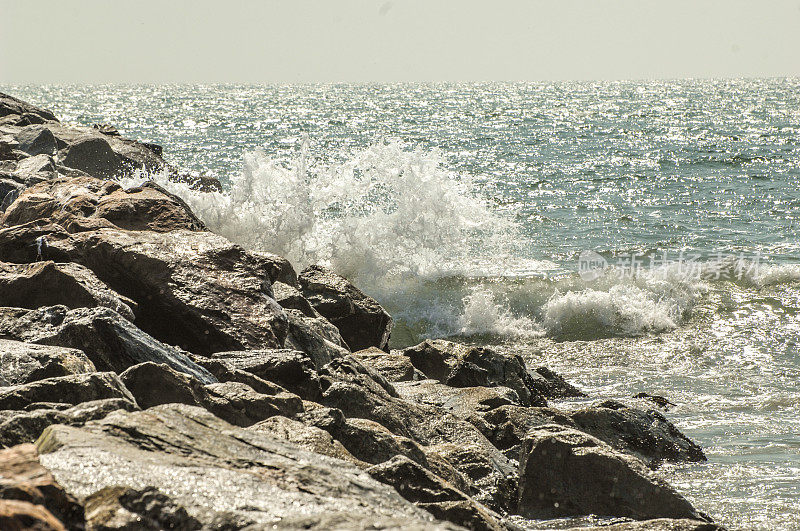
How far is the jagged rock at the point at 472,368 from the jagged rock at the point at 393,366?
263 millimetres

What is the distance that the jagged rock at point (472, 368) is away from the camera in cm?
729

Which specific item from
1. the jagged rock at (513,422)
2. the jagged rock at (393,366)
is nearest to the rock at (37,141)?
the jagged rock at (393,366)

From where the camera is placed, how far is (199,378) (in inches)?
177

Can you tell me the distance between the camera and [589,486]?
471 centimetres

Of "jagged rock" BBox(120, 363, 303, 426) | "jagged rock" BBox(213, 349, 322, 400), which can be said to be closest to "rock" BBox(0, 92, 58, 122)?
"jagged rock" BBox(213, 349, 322, 400)

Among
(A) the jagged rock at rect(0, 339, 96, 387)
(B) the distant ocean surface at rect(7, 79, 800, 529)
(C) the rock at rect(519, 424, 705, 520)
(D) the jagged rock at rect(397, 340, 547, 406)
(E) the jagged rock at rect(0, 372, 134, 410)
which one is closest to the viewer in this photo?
(E) the jagged rock at rect(0, 372, 134, 410)

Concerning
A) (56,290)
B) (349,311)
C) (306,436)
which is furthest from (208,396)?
(349,311)

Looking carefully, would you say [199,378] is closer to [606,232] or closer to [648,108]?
[606,232]

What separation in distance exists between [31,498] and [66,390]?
1335mm

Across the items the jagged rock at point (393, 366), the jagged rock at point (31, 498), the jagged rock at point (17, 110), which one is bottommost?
the jagged rock at point (393, 366)

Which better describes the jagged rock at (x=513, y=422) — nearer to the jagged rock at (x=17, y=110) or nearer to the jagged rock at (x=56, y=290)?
the jagged rock at (x=56, y=290)

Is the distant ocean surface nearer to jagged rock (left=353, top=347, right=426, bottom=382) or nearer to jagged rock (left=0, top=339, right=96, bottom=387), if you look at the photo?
jagged rock (left=353, top=347, right=426, bottom=382)

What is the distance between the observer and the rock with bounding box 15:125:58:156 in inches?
586

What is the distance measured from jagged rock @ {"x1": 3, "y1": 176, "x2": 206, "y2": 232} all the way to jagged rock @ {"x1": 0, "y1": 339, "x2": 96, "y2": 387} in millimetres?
3018
